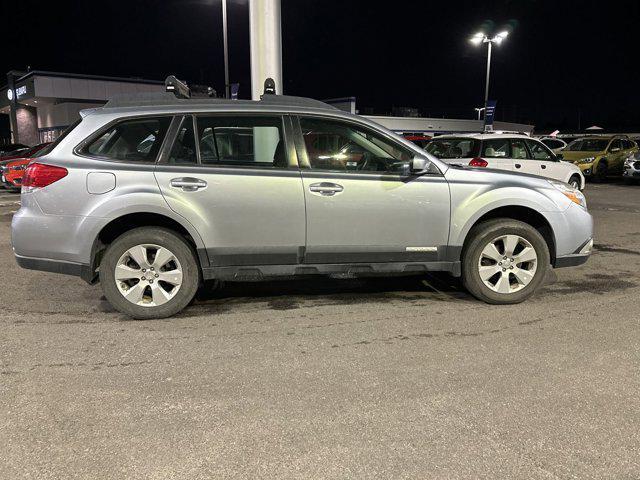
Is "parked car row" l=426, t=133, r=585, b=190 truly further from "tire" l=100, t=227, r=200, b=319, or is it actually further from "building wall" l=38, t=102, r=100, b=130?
"building wall" l=38, t=102, r=100, b=130

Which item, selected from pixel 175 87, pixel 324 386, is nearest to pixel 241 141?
pixel 175 87

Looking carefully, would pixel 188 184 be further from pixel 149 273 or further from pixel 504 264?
pixel 504 264

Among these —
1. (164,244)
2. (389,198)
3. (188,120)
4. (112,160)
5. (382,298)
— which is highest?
(188,120)

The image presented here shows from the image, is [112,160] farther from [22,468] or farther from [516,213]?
[516,213]

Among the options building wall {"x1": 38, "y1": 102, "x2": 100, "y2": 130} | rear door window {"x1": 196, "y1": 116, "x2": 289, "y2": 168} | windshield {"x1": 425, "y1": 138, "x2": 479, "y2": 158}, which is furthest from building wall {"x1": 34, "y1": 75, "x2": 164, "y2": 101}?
rear door window {"x1": 196, "y1": 116, "x2": 289, "y2": 168}

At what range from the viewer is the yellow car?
20266 millimetres

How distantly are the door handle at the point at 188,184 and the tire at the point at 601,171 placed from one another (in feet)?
64.2

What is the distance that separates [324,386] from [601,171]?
20357mm

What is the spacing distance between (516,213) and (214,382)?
3.42 meters

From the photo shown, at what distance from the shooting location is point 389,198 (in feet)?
15.7

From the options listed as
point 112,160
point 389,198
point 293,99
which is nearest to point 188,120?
point 112,160

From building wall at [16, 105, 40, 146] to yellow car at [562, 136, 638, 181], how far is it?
3890 cm

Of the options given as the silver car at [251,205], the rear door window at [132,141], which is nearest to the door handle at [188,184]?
the silver car at [251,205]

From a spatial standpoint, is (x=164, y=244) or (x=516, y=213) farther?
(x=516, y=213)
